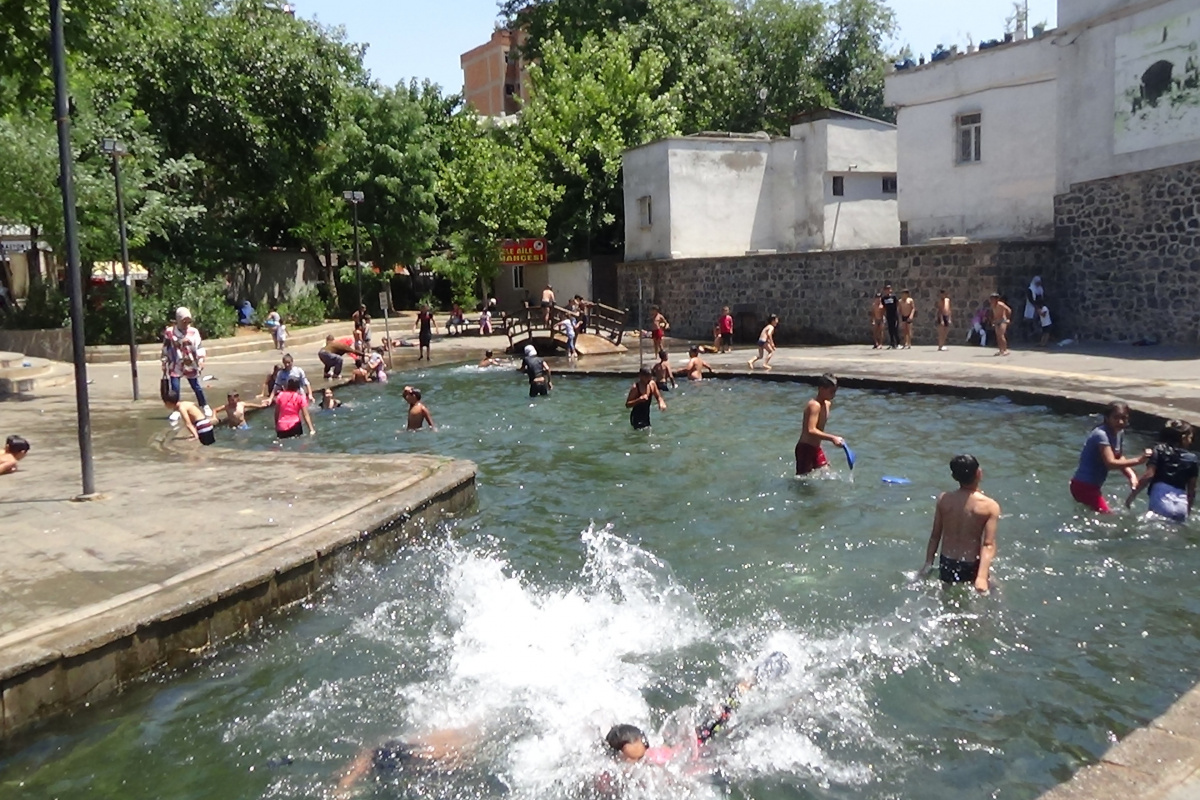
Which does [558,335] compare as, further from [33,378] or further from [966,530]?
[966,530]

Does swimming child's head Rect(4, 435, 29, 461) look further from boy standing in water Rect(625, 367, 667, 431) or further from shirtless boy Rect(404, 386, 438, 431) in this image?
boy standing in water Rect(625, 367, 667, 431)

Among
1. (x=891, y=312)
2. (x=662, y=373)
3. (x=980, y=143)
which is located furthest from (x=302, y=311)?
(x=980, y=143)

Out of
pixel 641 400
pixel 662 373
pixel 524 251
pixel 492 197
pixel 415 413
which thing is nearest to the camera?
pixel 641 400

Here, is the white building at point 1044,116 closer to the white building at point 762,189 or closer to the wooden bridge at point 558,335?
the white building at point 762,189

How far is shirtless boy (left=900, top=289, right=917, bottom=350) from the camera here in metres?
24.8

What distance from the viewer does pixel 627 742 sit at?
5500 millimetres

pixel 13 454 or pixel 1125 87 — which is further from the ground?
pixel 1125 87

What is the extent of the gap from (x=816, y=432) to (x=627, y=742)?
687 centimetres

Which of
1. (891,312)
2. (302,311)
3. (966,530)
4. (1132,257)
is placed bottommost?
(966,530)

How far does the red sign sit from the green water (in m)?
29.0

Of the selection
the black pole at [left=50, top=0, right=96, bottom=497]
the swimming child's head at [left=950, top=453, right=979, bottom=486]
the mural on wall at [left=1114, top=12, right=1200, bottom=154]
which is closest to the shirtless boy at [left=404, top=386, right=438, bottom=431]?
the black pole at [left=50, top=0, right=96, bottom=497]

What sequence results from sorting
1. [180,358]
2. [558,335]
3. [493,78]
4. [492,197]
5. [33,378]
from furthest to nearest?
1. [493,78]
2. [492,197]
3. [558,335]
4. [33,378]
5. [180,358]

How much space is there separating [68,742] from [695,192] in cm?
2985

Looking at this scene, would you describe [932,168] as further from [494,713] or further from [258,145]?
[494,713]
